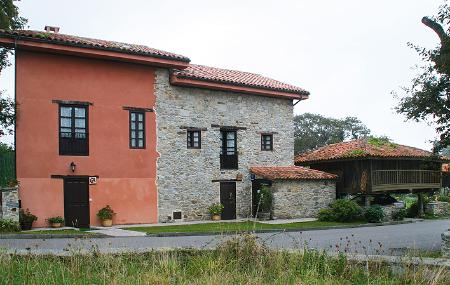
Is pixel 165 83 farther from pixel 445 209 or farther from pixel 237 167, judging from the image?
pixel 445 209

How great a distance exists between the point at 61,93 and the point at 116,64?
110 inches

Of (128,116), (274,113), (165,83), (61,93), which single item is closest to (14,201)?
(61,93)

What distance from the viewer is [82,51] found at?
1941 cm

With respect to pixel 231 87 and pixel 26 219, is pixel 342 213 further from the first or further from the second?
pixel 26 219

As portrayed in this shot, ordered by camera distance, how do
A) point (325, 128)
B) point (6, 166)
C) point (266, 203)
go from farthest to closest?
point (325, 128)
point (266, 203)
point (6, 166)

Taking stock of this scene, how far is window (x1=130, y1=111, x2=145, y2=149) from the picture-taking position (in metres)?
21.4

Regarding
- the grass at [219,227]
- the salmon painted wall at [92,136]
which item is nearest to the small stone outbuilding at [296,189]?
the grass at [219,227]

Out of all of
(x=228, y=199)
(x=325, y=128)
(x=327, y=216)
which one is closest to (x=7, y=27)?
(x=228, y=199)

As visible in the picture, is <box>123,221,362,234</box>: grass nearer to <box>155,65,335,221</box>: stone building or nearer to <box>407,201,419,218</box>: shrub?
<box>155,65,335,221</box>: stone building

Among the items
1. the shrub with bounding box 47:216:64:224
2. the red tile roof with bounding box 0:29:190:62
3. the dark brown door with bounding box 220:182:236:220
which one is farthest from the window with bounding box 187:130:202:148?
the shrub with bounding box 47:216:64:224

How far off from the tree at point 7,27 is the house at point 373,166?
17067 millimetres

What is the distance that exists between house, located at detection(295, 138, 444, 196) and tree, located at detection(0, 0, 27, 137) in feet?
56.0

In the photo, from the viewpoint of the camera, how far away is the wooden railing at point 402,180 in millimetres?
26281

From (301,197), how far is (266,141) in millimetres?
3550
